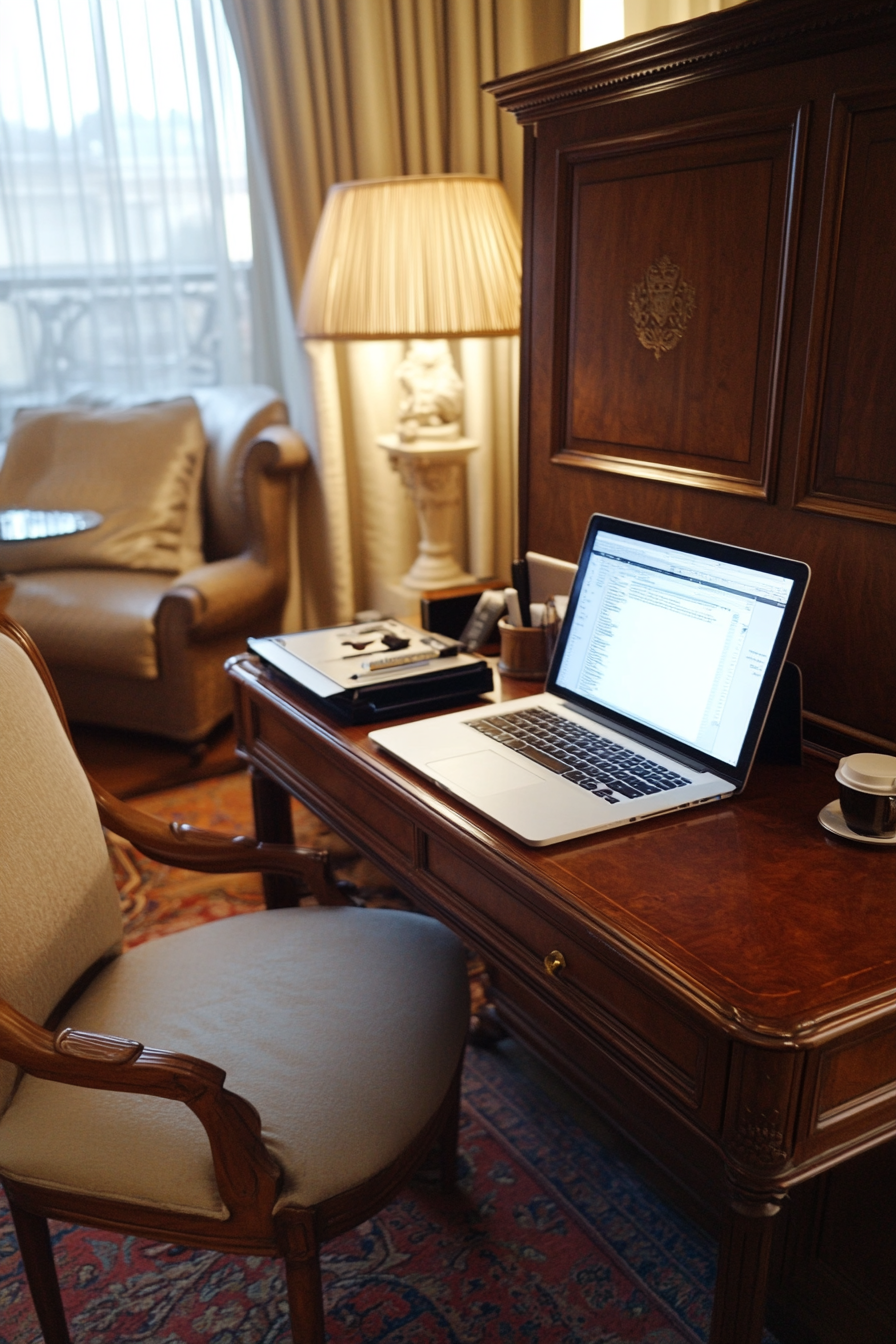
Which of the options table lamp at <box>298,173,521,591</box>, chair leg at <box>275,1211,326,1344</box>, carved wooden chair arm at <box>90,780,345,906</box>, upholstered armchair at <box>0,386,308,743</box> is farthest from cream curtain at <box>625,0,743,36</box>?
chair leg at <box>275,1211,326,1344</box>

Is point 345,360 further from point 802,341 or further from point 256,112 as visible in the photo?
point 802,341

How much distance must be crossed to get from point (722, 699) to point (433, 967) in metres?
0.50

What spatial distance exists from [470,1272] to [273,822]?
774 millimetres

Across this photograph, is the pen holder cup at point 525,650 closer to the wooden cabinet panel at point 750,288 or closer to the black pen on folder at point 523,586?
the black pen on folder at point 523,586

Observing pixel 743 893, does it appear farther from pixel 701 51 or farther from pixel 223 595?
pixel 223 595

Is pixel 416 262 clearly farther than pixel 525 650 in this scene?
Yes

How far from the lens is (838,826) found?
1.16m

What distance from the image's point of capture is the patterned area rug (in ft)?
4.66

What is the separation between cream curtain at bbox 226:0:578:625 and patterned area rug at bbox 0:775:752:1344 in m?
1.89

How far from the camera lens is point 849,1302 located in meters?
1.30

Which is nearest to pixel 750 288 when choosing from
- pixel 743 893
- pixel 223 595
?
pixel 743 893

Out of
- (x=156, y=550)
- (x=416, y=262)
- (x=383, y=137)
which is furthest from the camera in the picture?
(x=156, y=550)

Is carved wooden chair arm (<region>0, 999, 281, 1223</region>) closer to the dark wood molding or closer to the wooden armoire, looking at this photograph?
the wooden armoire

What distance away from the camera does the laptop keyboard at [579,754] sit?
49.3 inches
